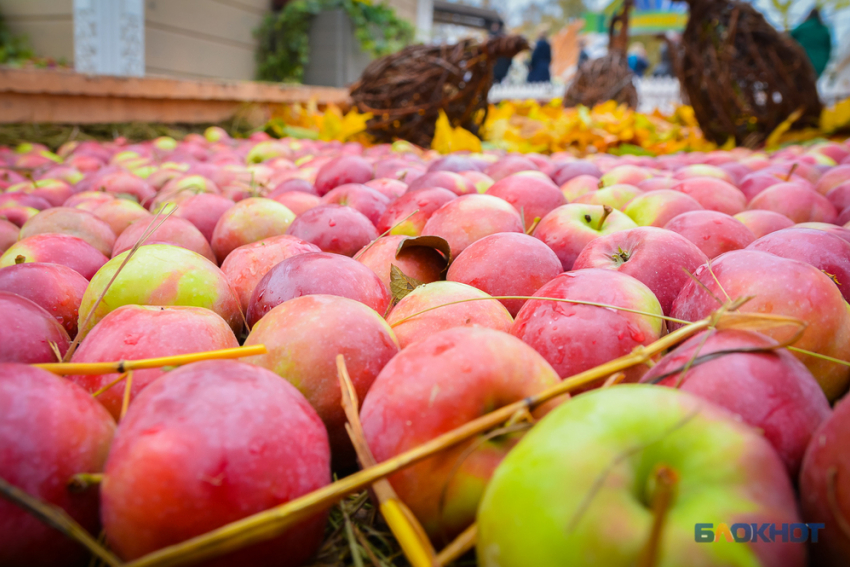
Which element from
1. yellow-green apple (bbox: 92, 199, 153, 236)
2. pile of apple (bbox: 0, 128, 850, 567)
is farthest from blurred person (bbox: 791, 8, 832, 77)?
yellow-green apple (bbox: 92, 199, 153, 236)

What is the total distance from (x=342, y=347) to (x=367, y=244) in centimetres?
78

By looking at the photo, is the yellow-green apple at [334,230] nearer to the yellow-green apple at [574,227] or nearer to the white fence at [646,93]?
the yellow-green apple at [574,227]

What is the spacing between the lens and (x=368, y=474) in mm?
616

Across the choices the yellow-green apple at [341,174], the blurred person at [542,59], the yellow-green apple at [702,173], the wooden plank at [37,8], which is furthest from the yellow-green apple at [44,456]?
the blurred person at [542,59]

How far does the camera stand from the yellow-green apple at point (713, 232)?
4.63 feet

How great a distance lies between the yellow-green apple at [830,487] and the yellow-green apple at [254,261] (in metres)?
1.15

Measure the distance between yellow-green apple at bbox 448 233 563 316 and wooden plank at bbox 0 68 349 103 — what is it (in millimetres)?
3975

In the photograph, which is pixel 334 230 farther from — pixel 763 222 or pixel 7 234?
pixel 763 222

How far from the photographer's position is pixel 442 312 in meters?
1.08

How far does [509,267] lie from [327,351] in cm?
53

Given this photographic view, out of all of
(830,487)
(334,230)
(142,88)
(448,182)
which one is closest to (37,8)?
(142,88)

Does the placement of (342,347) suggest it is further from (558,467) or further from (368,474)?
(558,467)

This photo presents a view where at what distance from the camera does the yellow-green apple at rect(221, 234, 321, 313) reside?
1408mm

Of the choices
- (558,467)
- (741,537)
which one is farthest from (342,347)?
(741,537)
